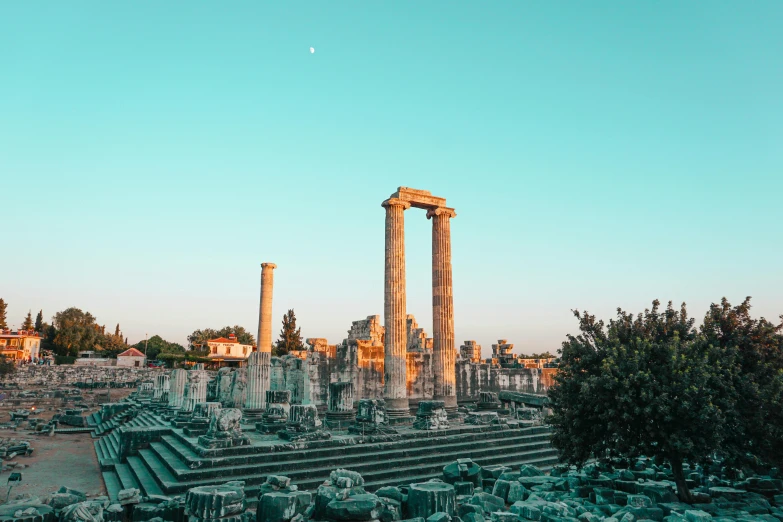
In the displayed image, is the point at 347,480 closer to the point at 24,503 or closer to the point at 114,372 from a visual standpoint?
the point at 24,503

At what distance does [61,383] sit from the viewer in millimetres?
48625

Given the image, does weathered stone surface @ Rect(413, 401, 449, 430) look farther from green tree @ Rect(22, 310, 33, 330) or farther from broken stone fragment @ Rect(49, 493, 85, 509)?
green tree @ Rect(22, 310, 33, 330)

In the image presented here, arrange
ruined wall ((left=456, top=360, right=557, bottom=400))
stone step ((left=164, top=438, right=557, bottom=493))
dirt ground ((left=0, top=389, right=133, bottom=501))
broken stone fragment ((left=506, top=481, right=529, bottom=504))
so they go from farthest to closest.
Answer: ruined wall ((left=456, top=360, right=557, bottom=400)) → dirt ground ((left=0, top=389, right=133, bottom=501)) → stone step ((left=164, top=438, right=557, bottom=493)) → broken stone fragment ((left=506, top=481, right=529, bottom=504))

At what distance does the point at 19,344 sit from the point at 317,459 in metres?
73.4

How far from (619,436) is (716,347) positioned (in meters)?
2.76

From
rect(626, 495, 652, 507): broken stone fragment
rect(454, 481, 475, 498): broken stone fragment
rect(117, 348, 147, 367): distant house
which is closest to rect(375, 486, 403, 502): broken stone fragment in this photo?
rect(454, 481, 475, 498): broken stone fragment

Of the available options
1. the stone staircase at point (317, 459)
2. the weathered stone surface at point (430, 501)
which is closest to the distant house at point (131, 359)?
the stone staircase at point (317, 459)

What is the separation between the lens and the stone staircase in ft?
36.1

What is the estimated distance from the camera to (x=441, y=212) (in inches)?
892

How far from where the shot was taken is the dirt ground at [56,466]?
477 inches

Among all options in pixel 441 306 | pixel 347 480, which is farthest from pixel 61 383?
pixel 347 480

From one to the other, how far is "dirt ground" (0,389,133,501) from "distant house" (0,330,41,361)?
170 feet

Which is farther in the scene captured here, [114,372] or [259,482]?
[114,372]

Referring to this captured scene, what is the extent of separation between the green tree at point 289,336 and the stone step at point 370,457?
4580cm
